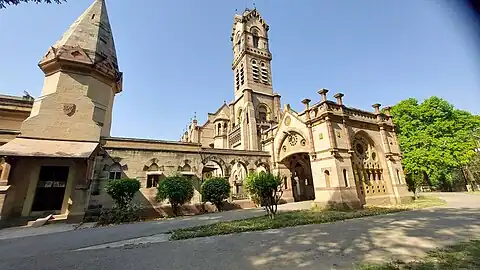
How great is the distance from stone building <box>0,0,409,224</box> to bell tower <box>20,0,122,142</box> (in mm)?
58

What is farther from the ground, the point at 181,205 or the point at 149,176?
the point at 149,176

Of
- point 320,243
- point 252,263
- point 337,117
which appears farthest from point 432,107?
point 252,263

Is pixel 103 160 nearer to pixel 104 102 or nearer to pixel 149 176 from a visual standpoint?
pixel 149 176

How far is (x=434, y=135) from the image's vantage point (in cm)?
2342

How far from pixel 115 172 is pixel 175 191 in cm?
457

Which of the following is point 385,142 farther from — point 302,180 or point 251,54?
point 251,54

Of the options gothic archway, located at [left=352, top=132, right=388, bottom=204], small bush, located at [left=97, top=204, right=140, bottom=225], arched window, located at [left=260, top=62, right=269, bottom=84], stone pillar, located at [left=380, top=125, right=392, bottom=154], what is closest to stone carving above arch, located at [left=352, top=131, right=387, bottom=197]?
gothic archway, located at [left=352, top=132, right=388, bottom=204]

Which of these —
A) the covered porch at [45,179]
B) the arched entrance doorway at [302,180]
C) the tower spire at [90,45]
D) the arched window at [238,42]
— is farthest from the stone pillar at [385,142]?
the arched window at [238,42]

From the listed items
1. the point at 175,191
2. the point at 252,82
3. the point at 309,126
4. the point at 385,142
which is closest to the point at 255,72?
the point at 252,82

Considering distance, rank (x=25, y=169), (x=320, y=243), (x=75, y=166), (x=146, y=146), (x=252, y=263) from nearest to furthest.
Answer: (x=252, y=263) → (x=320, y=243) → (x=25, y=169) → (x=75, y=166) → (x=146, y=146)

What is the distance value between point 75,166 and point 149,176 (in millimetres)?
4600

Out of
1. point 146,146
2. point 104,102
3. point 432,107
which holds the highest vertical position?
point 432,107

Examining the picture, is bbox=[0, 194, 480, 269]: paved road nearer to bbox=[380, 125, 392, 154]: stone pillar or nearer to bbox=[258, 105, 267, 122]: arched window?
bbox=[380, 125, 392, 154]: stone pillar

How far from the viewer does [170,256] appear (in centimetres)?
474
